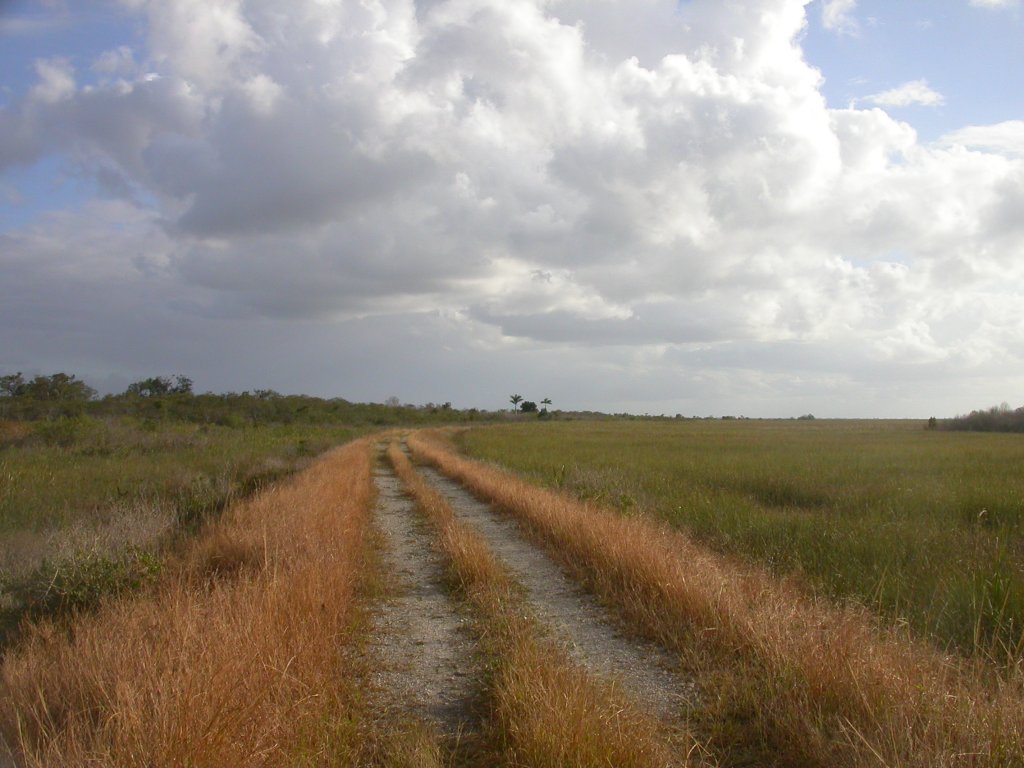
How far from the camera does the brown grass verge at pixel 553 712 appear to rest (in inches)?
136

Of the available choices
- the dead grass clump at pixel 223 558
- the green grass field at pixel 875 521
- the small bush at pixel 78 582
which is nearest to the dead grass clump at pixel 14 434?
the green grass field at pixel 875 521

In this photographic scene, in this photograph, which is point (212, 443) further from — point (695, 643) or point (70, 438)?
point (695, 643)

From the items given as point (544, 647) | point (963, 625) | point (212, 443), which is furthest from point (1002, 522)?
point (212, 443)

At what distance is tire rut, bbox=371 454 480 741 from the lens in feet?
14.5

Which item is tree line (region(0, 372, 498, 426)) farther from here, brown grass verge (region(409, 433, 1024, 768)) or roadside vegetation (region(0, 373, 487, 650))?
brown grass verge (region(409, 433, 1024, 768))

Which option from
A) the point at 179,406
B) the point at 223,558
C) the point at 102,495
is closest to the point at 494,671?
the point at 223,558

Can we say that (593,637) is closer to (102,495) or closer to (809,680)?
(809,680)

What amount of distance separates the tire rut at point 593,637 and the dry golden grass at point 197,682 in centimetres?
180

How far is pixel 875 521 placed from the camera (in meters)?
11.3

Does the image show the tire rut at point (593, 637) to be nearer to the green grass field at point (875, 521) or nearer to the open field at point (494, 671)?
the open field at point (494, 671)

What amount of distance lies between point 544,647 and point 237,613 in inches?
89.8

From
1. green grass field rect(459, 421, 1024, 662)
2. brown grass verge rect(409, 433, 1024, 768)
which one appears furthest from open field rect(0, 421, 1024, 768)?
green grass field rect(459, 421, 1024, 662)

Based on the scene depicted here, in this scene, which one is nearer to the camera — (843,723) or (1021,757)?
(1021,757)

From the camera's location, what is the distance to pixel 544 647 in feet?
17.2
